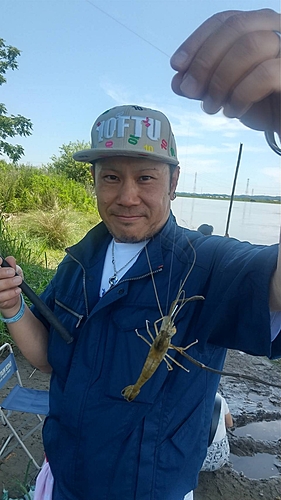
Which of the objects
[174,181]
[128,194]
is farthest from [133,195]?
[174,181]

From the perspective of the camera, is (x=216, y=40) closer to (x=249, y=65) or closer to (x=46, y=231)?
(x=249, y=65)

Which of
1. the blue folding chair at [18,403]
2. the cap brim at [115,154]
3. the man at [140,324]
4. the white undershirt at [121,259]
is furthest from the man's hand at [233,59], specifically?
the blue folding chair at [18,403]

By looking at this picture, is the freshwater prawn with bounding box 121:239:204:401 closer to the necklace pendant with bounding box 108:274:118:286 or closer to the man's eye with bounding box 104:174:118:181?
the necklace pendant with bounding box 108:274:118:286

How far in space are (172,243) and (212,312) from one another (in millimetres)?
398

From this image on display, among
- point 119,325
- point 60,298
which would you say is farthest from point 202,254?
point 60,298

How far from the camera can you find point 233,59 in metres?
0.84

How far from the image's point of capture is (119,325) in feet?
5.07

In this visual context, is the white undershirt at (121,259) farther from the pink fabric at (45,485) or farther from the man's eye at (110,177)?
the pink fabric at (45,485)

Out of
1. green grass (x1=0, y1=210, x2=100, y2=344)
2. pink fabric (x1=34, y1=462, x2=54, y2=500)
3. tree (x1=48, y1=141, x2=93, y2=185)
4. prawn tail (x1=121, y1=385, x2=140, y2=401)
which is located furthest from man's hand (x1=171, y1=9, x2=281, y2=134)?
tree (x1=48, y1=141, x2=93, y2=185)

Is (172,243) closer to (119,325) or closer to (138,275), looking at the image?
(138,275)

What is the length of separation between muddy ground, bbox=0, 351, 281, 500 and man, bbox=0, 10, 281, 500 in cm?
184

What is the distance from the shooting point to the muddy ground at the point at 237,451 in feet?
10.3

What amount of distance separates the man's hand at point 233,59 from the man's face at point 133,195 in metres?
0.76

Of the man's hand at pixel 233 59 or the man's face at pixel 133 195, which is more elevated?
the man's hand at pixel 233 59
